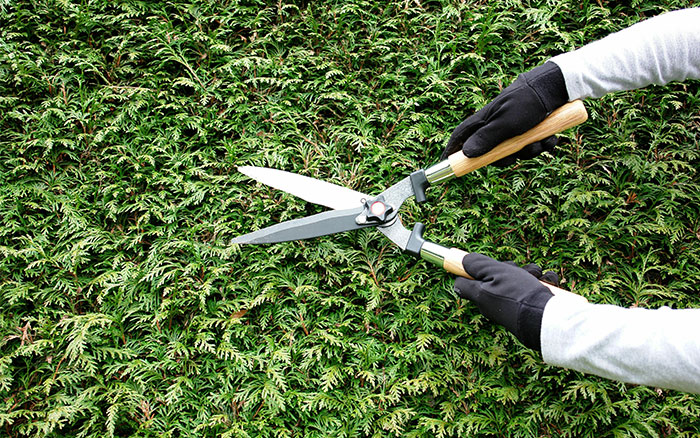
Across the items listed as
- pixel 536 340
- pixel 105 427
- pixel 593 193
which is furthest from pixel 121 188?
pixel 593 193

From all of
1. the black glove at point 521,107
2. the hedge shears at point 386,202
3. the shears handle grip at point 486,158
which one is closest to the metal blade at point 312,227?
the hedge shears at point 386,202

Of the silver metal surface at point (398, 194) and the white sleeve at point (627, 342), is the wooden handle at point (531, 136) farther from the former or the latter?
the white sleeve at point (627, 342)

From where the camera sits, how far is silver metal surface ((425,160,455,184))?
76.1 inches

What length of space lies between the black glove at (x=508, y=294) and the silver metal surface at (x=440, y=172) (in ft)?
1.20

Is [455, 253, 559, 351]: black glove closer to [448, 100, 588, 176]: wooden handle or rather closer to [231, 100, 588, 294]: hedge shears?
[231, 100, 588, 294]: hedge shears

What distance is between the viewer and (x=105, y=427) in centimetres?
219

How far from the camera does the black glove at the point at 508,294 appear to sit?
1689 mm

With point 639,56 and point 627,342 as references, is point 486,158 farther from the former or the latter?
point 627,342

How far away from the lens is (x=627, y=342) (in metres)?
1.49

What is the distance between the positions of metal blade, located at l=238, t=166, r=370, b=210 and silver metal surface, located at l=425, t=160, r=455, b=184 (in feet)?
1.03

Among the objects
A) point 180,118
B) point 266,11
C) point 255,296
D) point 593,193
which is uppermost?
point 266,11

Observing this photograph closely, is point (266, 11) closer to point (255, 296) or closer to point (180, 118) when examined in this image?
point (180, 118)

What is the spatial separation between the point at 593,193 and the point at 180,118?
7.24ft

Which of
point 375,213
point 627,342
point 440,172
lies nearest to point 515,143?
point 440,172
